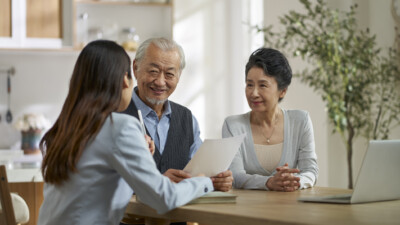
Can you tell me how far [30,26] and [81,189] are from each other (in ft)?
11.3

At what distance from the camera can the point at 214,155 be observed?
2.16 m

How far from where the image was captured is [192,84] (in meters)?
5.64

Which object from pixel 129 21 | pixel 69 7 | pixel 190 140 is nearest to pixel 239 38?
pixel 129 21

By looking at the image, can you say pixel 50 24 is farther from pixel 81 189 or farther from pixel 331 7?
pixel 81 189

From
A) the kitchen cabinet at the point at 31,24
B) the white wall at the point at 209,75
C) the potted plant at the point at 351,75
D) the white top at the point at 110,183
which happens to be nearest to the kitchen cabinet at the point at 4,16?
the kitchen cabinet at the point at 31,24

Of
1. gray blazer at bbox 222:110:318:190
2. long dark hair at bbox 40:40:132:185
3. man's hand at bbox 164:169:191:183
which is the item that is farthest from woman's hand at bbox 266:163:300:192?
long dark hair at bbox 40:40:132:185

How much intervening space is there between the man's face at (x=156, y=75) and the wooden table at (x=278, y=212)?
2.05ft

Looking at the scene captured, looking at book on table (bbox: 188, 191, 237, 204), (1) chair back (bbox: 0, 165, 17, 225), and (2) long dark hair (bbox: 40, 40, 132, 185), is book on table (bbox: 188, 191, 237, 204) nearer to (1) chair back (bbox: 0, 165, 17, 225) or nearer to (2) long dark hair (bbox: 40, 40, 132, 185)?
(2) long dark hair (bbox: 40, 40, 132, 185)

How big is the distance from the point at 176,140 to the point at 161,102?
0.59ft

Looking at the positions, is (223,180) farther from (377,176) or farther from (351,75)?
(351,75)

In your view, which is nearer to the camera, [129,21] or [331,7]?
[331,7]

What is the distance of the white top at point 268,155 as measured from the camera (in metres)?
2.68

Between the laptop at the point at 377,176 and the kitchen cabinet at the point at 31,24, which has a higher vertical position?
the kitchen cabinet at the point at 31,24

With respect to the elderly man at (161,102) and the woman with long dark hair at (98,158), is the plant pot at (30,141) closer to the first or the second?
the elderly man at (161,102)
